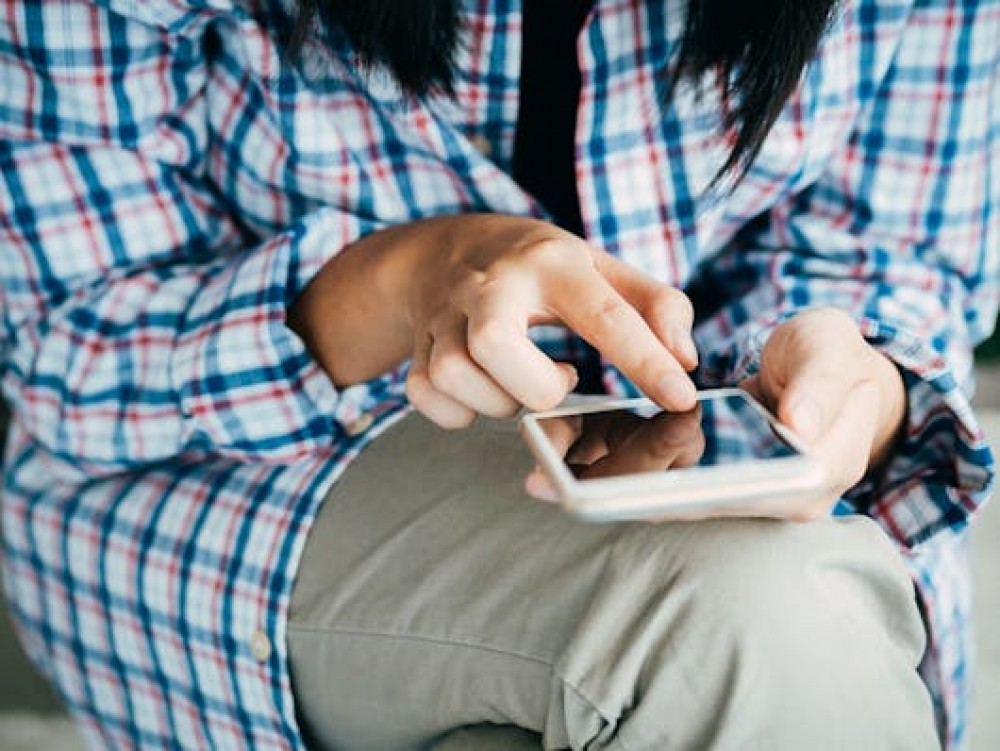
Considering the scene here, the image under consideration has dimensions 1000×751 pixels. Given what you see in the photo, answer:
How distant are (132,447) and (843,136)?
19.1 inches

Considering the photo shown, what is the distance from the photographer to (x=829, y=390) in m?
0.53

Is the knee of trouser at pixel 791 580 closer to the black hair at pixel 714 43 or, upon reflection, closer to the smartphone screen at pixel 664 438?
the smartphone screen at pixel 664 438

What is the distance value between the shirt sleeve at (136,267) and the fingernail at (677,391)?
25cm

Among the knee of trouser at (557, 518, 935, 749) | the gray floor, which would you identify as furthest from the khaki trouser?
the gray floor

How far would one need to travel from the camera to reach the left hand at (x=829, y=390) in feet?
1.66

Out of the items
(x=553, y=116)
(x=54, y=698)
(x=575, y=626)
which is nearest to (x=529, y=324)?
(x=575, y=626)

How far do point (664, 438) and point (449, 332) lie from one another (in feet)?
0.36

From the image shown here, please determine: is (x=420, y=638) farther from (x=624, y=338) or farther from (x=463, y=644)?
(x=624, y=338)

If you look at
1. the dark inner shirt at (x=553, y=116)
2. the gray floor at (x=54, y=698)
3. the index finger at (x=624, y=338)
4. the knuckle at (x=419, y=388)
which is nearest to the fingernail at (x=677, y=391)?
the index finger at (x=624, y=338)

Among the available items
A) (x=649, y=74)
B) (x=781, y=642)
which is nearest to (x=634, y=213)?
(x=649, y=74)

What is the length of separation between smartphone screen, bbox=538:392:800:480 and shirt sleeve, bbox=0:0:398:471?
0.22 m

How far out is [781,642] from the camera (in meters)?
0.48

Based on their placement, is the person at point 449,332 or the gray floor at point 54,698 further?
the gray floor at point 54,698

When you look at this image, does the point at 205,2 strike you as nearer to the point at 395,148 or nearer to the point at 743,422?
the point at 395,148
